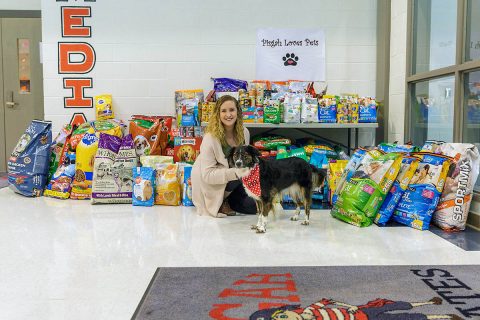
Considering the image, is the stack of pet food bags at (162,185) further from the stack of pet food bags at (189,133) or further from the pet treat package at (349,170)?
the pet treat package at (349,170)

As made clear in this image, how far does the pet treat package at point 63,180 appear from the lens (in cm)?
437

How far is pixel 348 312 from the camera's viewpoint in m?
1.71

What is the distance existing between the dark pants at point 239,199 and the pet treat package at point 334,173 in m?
0.81

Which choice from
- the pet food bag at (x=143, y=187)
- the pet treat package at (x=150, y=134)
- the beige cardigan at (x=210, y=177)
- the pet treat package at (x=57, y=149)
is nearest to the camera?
the beige cardigan at (x=210, y=177)

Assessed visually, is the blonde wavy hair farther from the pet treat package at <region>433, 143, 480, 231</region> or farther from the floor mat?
the pet treat package at <region>433, 143, 480, 231</region>

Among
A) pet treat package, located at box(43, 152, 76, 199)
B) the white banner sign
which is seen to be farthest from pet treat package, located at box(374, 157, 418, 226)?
pet treat package, located at box(43, 152, 76, 199)

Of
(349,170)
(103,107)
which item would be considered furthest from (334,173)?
(103,107)

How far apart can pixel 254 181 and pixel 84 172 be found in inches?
81.2

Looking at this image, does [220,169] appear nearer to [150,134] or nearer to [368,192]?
[368,192]

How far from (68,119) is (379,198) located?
11.6 ft

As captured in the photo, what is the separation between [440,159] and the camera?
10.4 feet

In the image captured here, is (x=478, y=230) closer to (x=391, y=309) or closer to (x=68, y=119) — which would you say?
(x=391, y=309)

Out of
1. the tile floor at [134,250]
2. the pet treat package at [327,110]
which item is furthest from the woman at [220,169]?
the pet treat package at [327,110]

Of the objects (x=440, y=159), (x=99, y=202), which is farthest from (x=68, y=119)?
(x=440, y=159)
